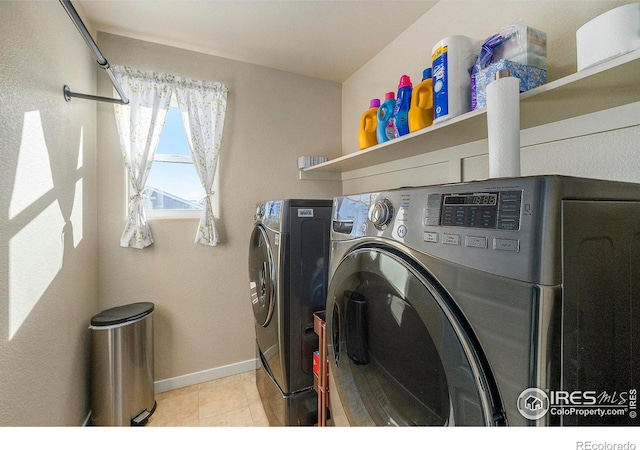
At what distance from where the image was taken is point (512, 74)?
0.98 m

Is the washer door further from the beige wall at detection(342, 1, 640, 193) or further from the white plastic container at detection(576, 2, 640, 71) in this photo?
the beige wall at detection(342, 1, 640, 193)

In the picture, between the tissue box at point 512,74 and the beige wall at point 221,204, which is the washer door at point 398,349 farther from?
the beige wall at point 221,204

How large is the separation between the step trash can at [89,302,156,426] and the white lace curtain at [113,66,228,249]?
526mm

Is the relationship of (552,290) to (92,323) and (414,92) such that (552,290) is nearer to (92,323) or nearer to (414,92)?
(414,92)

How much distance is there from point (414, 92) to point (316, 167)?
108 centimetres

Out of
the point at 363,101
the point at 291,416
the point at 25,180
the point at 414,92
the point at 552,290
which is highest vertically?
the point at 363,101

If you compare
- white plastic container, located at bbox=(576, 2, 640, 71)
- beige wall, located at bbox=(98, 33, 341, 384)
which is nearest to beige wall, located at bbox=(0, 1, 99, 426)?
beige wall, located at bbox=(98, 33, 341, 384)

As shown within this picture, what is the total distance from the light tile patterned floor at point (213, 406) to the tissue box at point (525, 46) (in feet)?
7.45

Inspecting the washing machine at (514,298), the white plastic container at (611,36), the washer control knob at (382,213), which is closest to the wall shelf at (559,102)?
the white plastic container at (611,36)

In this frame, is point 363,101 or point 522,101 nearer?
point 522,101

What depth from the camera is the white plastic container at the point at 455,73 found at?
1176mm

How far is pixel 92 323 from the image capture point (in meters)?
1.71

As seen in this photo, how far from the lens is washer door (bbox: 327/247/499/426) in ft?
1.77
